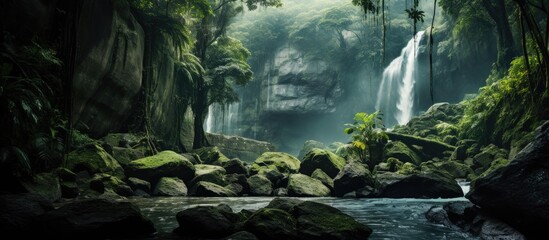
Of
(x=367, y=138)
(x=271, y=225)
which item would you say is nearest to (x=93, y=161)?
(x=271, y=225)

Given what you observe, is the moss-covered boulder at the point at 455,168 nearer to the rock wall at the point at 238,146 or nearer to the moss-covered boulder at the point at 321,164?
the moss-covered boulder at the point at 321,164

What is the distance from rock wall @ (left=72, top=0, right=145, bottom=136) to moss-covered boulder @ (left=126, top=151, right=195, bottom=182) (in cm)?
275

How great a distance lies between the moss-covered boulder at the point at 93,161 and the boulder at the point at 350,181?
768 cm

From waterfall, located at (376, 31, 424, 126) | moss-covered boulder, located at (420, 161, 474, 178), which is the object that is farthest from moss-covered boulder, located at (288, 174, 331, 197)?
waterfall, located at (376, 31, 424, 126)

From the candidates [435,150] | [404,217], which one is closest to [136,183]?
[404,217]

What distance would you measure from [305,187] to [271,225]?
28.5 ft

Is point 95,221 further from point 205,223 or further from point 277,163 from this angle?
point 277,163

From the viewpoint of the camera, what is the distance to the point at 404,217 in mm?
7746

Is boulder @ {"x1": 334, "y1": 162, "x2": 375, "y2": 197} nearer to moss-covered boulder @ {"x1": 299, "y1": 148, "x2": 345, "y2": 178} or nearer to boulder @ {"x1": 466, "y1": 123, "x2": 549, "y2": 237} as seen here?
moss-covered boulder @ {"x1": 299, "y1": 148, "x2": 345, "y2": 178}

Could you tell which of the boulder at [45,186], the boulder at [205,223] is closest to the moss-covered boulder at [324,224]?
the boulder at [205,223]

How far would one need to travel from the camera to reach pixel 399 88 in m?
36.1

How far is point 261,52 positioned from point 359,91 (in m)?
13.0

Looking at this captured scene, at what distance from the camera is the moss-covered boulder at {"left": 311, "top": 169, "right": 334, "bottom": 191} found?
49.0ft

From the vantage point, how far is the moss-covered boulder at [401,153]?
18609 millimetres
